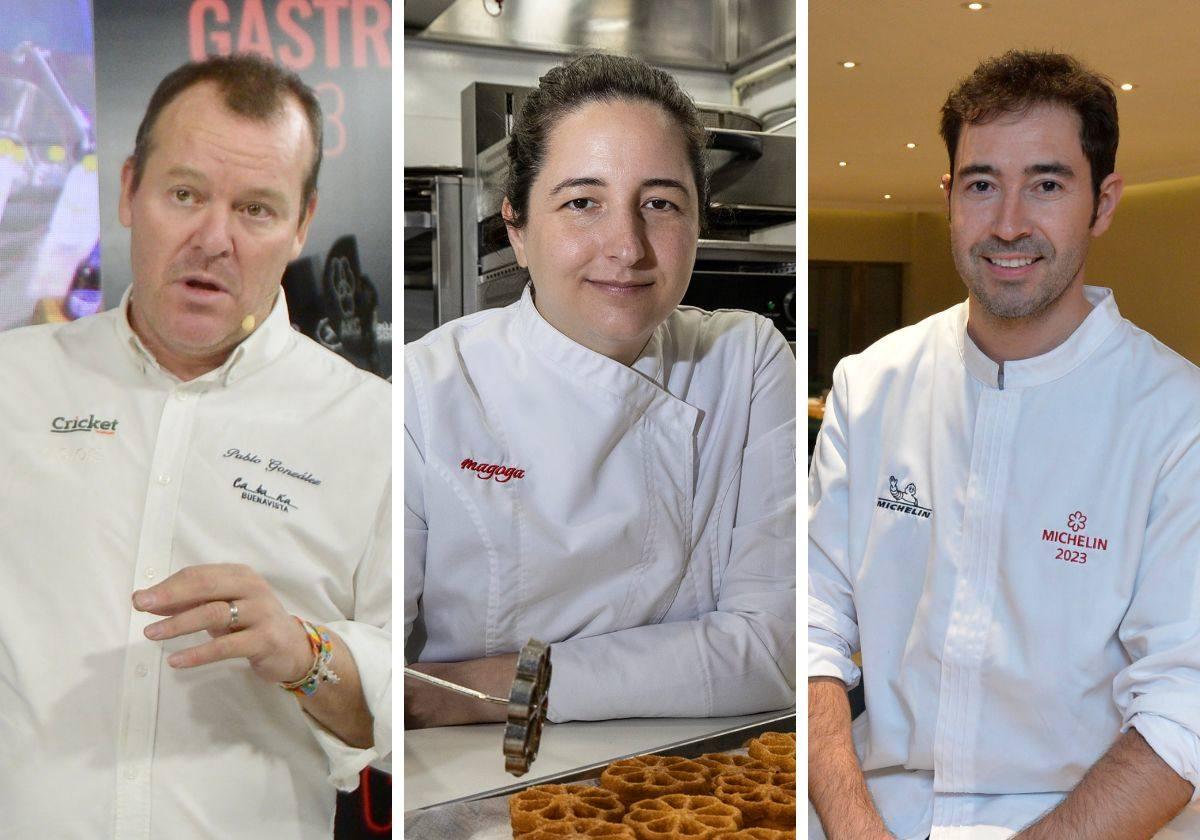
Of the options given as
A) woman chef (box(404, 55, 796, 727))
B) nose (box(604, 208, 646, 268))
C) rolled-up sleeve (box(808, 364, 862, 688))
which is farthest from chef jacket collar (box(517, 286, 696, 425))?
rolled-up sleeve (box(808, 364, 862, 688))

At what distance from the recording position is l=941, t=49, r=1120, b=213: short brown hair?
196 cm

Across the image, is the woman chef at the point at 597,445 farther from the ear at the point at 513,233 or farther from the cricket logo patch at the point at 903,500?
the cricket logo patch at the point at 903,500

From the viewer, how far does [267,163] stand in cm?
187

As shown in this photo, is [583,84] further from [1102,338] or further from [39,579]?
[39,579]

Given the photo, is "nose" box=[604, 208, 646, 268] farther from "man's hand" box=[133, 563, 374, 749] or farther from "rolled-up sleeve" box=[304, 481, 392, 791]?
"man's hand" box=[133, 563, 374, 749]

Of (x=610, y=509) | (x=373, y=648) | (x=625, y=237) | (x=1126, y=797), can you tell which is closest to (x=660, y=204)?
(x=625, y=237)

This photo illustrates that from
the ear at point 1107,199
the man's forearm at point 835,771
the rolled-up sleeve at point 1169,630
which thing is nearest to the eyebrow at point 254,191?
the man's forearm at point 835,771

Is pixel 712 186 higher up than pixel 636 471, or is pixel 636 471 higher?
pixel 712 186

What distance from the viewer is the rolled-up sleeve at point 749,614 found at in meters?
2.00

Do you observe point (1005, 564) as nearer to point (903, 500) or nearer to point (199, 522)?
point (903, 500)

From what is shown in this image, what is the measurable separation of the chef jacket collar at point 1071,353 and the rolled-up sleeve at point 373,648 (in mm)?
1017

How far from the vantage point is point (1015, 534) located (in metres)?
1.96

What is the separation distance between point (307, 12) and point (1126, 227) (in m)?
1.35

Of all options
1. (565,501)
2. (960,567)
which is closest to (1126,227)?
(960,567)
